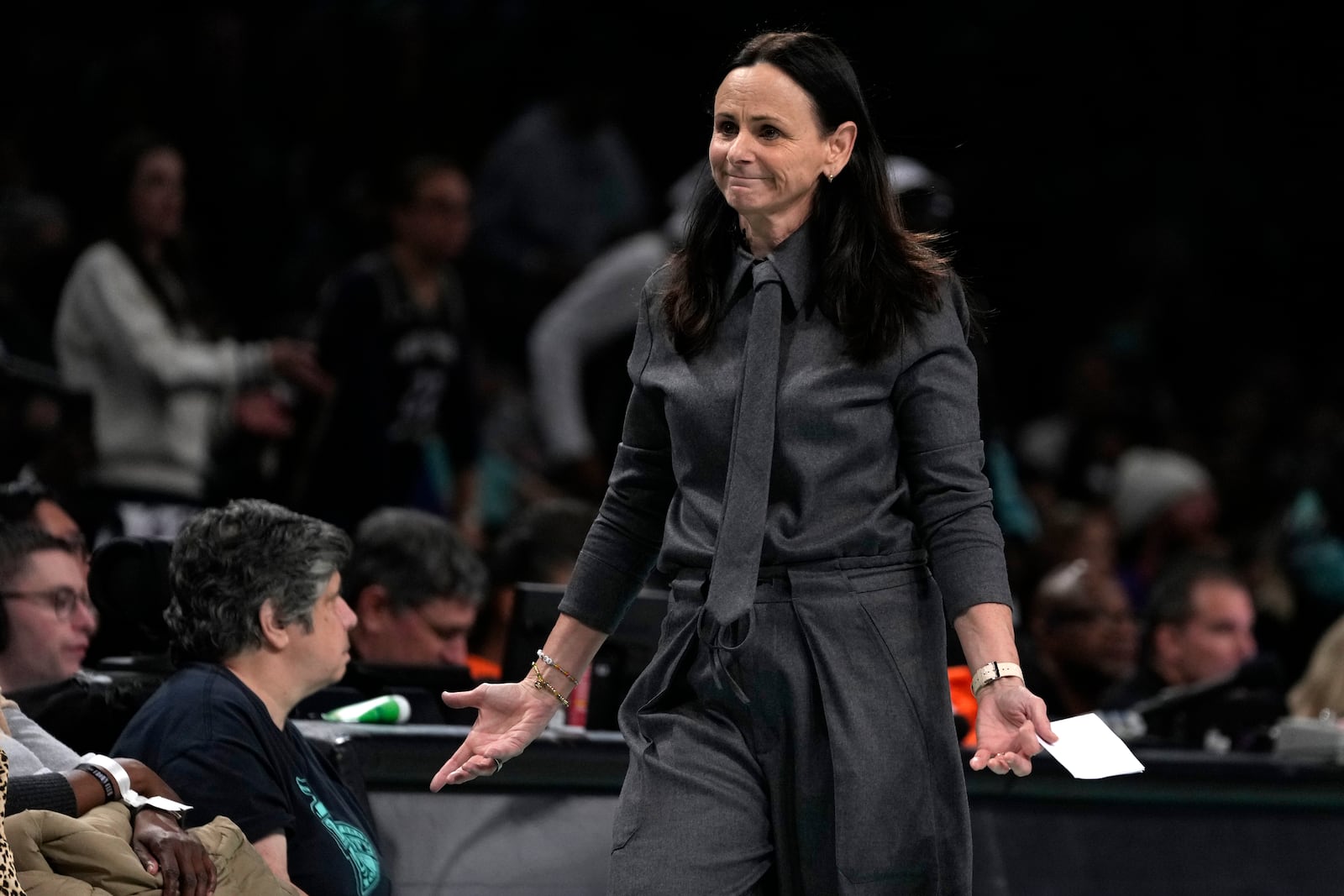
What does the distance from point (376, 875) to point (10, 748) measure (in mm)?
680

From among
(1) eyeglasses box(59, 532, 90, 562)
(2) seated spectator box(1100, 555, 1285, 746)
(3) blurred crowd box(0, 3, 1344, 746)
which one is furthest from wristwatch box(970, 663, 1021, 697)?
(2) seated spectator box(1100, 555, 1285, 746)

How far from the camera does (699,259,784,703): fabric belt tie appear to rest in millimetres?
2680

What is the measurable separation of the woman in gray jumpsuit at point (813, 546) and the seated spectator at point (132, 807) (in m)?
0.71

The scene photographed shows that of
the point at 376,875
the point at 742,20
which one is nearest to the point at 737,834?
the point at 376,875

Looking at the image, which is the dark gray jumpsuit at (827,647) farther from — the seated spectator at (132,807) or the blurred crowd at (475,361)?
the blurred crowd at (475,361)

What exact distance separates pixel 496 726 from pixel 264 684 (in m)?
0.80

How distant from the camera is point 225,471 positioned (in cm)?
707

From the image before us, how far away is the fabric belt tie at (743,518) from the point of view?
2.68 metres

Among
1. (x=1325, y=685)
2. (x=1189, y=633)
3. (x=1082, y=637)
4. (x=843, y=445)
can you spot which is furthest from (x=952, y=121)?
(x=843, y=445)

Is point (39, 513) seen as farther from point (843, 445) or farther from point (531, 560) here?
point (843, 445)

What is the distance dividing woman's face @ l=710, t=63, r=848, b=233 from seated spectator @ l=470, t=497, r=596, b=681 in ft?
9.15

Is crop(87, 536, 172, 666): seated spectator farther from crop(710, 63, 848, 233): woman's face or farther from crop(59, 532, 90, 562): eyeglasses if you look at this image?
crop(710, 63, 848, 233): woman's face

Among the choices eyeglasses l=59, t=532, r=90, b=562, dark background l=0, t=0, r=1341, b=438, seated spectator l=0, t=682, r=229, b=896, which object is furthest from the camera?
dark background l=0, t=0, r=1341, b=438

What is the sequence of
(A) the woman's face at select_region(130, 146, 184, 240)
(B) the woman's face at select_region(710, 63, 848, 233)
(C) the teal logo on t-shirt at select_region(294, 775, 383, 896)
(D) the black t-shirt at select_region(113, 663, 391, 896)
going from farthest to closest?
1. (A) the woman's face at select_region(130, 146, 184, 240)
2. (C) the teal logo on t-shirt at select_region(294, 775, 383, 896)
3. (D) the black t-shirt at select_region(113, 663, 391, 896)
4. (B) the woman's face at select_region(710, 63, 848, 233)
